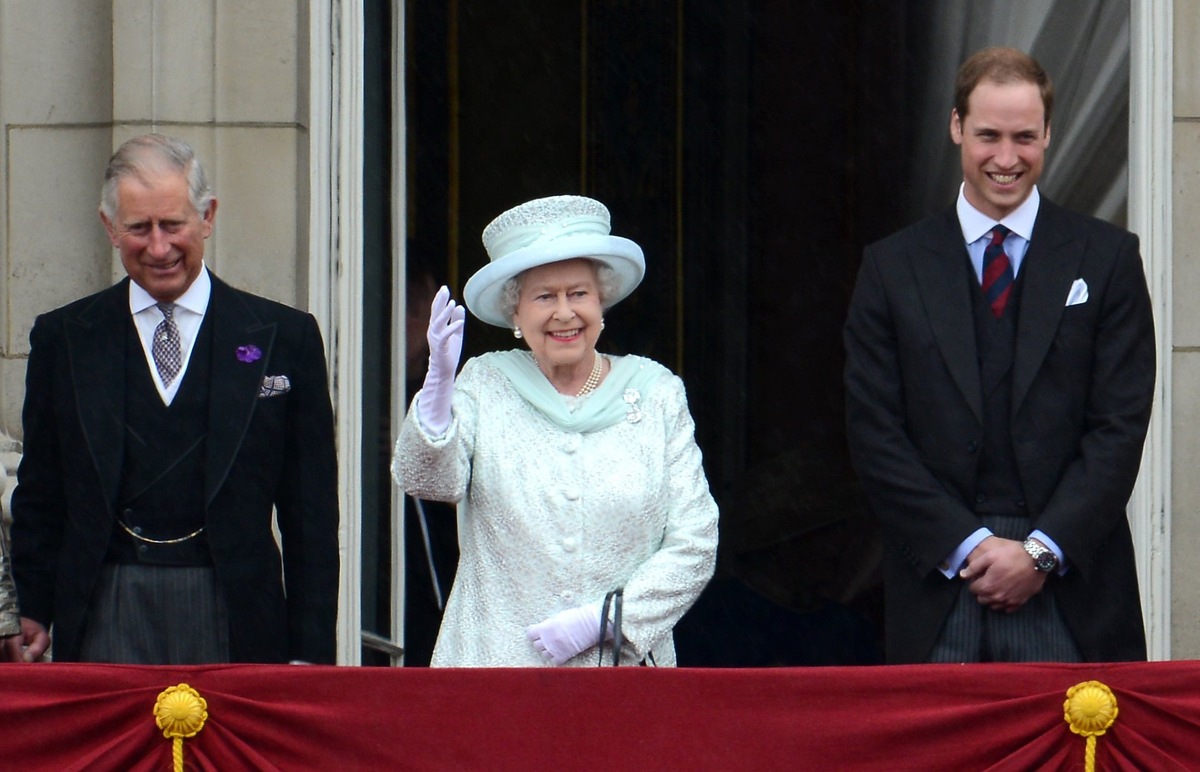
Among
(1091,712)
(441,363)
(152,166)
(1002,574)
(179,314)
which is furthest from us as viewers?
(179,314)

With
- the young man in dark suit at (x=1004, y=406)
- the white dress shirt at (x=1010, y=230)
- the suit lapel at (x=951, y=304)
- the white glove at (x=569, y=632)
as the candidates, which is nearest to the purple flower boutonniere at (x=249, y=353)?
the white glove at (x=569, y=632)

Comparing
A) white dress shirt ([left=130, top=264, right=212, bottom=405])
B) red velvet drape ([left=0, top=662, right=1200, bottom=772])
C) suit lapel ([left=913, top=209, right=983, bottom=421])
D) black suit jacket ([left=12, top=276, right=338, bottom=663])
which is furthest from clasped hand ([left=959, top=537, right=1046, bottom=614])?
white dress shirt ([left=130, top=264, right=212, bottom=405])

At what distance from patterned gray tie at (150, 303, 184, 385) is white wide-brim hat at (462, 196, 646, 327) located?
597 mm

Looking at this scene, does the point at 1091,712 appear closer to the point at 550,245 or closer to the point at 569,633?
the point at 569,633

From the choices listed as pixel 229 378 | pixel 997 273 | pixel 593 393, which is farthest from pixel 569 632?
pixel 997 273

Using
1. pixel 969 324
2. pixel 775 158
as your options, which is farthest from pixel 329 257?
pixel 775 158

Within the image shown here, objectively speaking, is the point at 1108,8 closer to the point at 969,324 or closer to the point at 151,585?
the point at 969,324

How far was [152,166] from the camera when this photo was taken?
406 cm

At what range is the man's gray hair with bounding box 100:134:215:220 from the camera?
13.3 feet

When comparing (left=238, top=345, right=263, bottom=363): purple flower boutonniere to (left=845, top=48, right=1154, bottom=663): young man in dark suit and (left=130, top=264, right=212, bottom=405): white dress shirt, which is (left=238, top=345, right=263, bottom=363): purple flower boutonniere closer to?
(left=130, top=264, right=212, bottom=405): white dress shirt

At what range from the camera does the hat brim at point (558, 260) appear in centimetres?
401

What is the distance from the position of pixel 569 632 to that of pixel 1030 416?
3.35ft

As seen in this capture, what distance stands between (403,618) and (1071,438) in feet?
9.07

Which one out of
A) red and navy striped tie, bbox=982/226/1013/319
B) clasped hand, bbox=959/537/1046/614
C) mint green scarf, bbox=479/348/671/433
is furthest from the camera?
red and navy striped tie, bbox=982/226/1013/319
